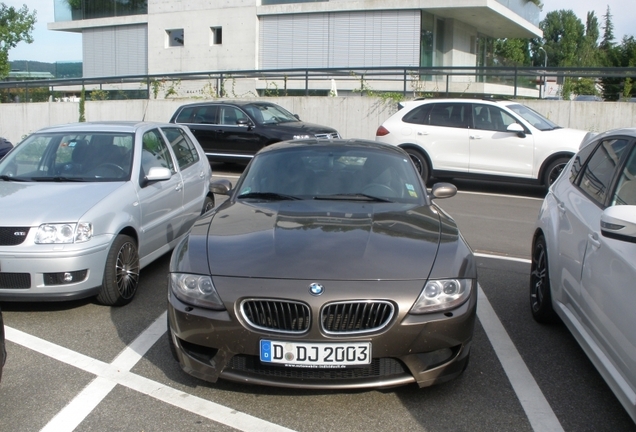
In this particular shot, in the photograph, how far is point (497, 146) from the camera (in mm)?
13227

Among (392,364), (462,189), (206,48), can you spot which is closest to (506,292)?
(392,364)

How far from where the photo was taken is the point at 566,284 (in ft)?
15.8

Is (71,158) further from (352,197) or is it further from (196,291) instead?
(196,291)

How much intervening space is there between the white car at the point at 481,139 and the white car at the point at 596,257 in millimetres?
7293

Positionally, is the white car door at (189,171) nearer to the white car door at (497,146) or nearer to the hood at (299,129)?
the white car door at (497,146)

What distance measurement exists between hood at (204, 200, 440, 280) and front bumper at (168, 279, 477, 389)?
6.9 inches

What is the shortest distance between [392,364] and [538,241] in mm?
2533

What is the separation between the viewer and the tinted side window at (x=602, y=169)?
4.63 m

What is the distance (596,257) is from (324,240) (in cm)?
161

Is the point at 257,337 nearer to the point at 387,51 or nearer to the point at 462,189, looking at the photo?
the point at 462,189

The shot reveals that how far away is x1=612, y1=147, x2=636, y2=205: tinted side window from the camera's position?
4237mm

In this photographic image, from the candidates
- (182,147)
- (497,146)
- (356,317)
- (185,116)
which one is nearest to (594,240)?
(356,317)

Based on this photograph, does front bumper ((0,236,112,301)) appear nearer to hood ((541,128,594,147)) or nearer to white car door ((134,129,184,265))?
white car door ((134,129,184,265))

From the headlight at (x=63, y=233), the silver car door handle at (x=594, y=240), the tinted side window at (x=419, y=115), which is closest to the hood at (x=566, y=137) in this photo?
the tinted side window at (x=419, y=115)
